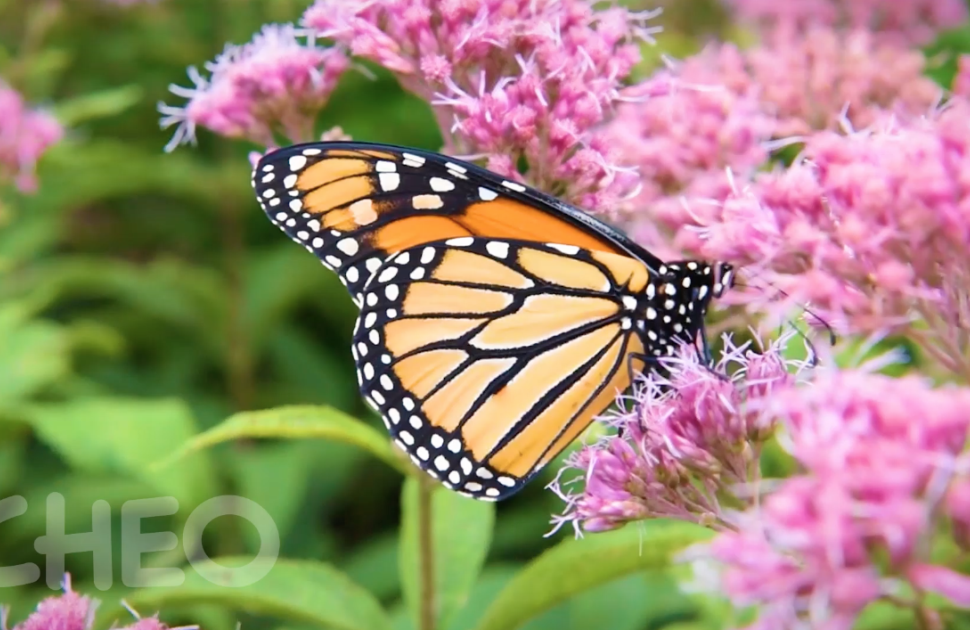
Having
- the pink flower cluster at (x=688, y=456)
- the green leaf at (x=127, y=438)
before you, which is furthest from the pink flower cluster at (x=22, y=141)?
the pink flower cluster at (x=688, y=456)

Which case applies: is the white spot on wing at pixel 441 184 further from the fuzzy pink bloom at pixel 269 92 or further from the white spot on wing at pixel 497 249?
the fuzzy pink bloom at pixel 269 92

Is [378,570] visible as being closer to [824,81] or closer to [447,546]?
[447,546]

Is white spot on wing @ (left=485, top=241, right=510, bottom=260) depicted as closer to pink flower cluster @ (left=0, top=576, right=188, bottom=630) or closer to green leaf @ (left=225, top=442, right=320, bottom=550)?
pink flower cluster @ (left=0, top=576, right=188, bottom=630)

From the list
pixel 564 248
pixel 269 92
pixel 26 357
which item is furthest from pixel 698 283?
pixel 26 357

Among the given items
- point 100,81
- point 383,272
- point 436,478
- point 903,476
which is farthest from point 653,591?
point 100,81

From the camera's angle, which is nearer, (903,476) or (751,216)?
(903,476)

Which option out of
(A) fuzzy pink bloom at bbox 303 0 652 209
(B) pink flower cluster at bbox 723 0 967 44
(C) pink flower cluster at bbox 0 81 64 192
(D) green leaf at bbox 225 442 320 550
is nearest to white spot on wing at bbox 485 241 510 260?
(A) fuzzy pink bloom at bbox 303 0 652 209

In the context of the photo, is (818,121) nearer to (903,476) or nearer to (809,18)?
(809,18)
